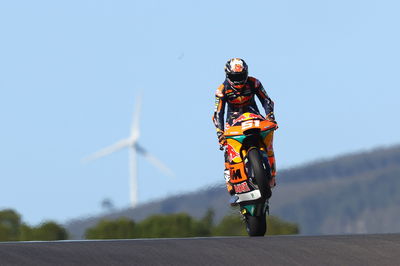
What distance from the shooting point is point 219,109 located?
61.5 ft

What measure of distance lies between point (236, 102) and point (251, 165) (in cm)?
142

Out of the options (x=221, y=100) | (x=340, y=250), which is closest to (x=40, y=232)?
(x=221, y=100)

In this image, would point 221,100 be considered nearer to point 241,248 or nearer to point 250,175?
point 250,175

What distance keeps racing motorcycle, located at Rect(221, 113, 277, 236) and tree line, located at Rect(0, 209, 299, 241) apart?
87.0 metres

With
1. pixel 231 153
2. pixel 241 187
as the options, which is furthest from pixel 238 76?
pixel 241 187

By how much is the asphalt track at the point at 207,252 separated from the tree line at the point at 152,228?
92717 mm

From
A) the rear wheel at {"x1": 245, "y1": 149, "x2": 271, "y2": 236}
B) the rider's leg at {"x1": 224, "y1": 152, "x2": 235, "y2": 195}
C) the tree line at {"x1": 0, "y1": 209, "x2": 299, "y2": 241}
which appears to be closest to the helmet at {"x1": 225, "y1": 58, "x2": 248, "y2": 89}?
the rider's leg at {"x1": 224, "y1": 152, "x2": 235, "y2": 195}

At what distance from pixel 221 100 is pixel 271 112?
0.73 metres

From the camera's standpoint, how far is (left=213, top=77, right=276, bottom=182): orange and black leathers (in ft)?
61.1

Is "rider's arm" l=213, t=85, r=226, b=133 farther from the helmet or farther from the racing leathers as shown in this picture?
the helmet

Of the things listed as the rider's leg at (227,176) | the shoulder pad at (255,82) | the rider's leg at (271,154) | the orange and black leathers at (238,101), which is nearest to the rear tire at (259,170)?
the rider's leg at (271,154)

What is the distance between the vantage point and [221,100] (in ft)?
61.2

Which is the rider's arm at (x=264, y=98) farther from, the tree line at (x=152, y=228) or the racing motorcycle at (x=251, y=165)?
the tree line at (x=152, y=228)

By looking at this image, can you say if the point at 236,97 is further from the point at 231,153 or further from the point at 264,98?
the point at 231,153
